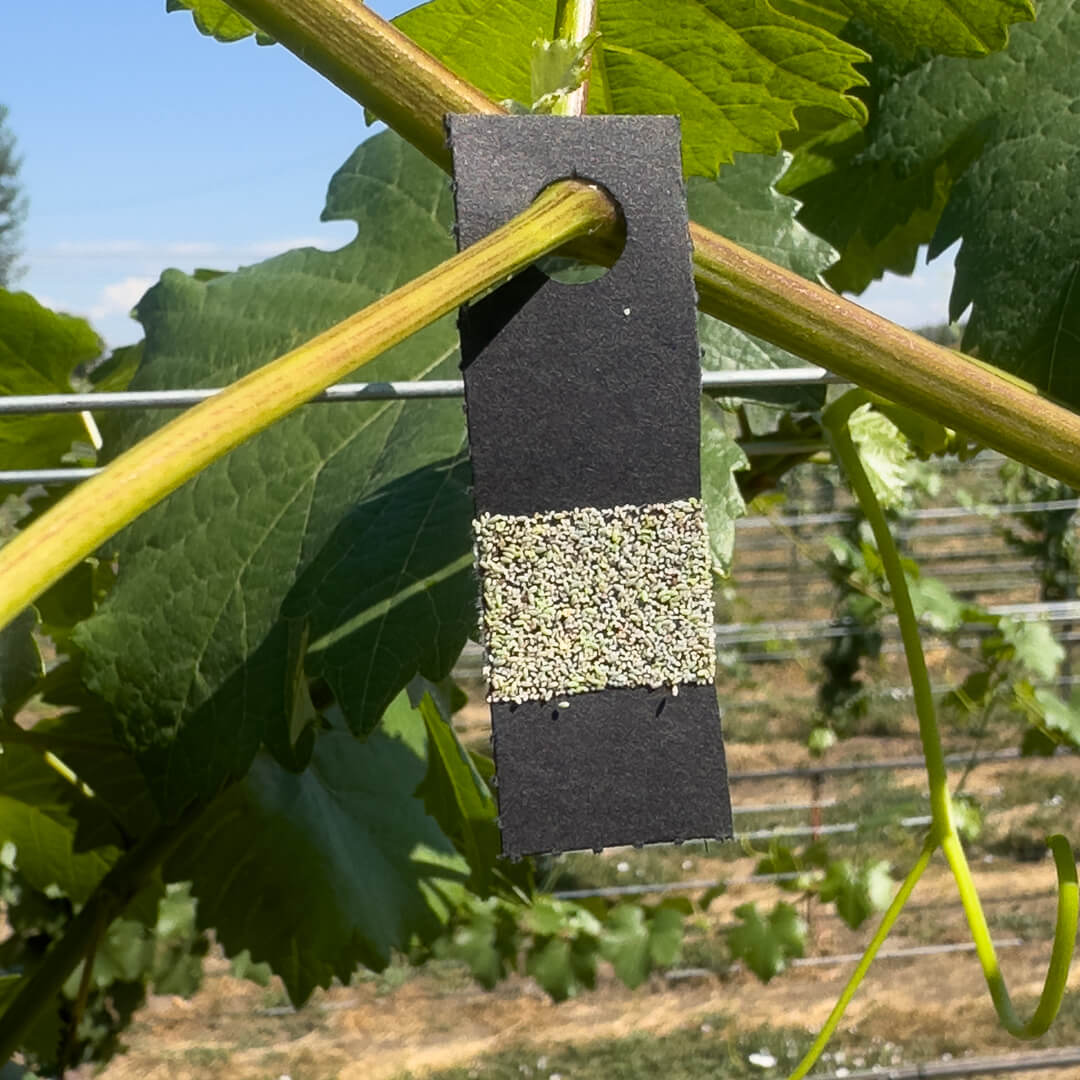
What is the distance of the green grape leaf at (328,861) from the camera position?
3.19 ft

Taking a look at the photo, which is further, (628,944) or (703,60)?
(628,944)

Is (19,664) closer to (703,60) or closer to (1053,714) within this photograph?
(703,60)

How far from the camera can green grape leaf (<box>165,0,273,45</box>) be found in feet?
1.66

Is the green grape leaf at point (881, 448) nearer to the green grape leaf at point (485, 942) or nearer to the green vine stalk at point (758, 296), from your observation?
the green vine stalk at point (758, 296)

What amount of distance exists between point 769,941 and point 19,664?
1947mm

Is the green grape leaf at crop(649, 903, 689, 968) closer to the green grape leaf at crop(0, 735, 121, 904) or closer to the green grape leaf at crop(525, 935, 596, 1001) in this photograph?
the green grape leaf at crop(525, 935, 596, 1001)

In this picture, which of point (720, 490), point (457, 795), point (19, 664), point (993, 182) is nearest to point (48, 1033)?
point (457, 795)

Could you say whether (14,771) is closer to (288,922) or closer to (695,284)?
(288,922)

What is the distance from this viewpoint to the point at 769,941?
A: 2.46m

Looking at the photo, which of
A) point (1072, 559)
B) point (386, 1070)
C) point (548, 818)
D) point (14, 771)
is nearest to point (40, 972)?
point (14, 771)

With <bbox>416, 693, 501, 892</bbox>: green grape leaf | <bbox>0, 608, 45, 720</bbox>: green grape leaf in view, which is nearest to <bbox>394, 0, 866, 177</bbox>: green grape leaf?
<bbox>0, 608, 45, 720</bbox>: green grape leaf

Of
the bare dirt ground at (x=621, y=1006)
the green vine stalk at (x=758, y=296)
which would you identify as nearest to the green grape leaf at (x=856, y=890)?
the bare dirt ground at (x=621, y=1006)

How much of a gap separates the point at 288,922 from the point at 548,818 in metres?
0.77

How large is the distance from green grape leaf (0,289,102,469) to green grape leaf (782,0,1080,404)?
429mm
